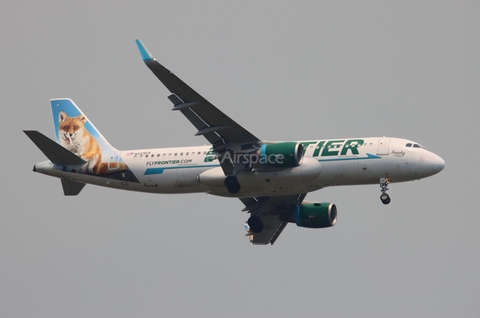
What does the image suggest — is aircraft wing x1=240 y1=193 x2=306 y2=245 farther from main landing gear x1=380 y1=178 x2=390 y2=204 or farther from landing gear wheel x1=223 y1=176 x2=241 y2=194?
main landing gear x1=380 y1=178 x2=390 y2=204

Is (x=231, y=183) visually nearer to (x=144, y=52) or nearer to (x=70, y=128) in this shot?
(x=144, y=52)

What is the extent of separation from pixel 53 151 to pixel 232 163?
12.1 m

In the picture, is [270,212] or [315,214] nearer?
[315,214]

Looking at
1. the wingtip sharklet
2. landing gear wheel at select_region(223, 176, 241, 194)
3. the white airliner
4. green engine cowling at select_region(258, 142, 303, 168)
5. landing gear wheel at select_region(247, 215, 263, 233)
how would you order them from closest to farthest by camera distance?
1. the wingtip sharklet
2. green engine cowling at select_region(258, 142, 303, 168)
3. the white airliner
4. landing gear wheel at select_region(223, 176, 241, 194)
5. landing gear wheel at select_region(247, 215, 263, 233)

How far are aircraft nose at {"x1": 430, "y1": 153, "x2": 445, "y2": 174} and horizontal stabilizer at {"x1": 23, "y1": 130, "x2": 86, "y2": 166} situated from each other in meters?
22.7

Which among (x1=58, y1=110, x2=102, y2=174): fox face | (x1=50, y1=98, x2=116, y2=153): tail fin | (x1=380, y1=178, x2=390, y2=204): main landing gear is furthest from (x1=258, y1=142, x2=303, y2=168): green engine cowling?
(x1=50, y1=98, x2=116, y2=153): tail fin

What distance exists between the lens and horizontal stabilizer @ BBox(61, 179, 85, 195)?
67444mm

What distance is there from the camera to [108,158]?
66812mm

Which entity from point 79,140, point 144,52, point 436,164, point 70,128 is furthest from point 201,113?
point 436,164

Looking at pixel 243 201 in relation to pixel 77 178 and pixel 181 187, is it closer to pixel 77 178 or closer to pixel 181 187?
pixel 181 187

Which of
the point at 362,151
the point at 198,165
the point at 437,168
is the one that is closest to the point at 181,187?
the point at 198,165

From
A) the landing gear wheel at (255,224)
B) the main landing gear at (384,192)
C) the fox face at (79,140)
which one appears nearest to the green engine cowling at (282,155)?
the main landing gear at (384,192)

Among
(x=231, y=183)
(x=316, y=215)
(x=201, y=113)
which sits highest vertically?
(x=201, y=113)

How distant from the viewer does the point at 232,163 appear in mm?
62188
